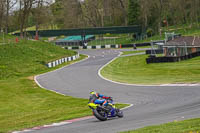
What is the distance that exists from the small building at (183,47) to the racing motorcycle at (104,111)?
33.1 meters

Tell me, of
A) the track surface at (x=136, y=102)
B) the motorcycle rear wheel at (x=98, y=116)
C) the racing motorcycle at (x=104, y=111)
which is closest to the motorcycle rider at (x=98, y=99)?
the racing motorcycle at (x=104, y=111)

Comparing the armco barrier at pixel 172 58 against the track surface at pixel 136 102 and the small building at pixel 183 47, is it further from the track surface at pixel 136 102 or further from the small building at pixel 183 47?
the track surface at pixel 136 102

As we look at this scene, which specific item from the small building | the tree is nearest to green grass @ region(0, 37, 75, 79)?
the small building

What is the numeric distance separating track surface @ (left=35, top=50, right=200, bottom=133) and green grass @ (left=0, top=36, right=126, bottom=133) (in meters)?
1.78

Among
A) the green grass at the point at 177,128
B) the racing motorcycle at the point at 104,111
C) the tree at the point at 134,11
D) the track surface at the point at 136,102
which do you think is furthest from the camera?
the tree at the point at 134,11

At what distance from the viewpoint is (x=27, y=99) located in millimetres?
28375

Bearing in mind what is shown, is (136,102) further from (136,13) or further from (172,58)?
(136,13)

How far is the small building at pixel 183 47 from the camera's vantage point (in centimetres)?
4887

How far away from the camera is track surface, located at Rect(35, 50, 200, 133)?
15371 mm

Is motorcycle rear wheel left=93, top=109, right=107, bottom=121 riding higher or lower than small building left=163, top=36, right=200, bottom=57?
lower

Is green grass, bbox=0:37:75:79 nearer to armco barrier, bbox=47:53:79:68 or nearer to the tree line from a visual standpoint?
armco barrier, bbox=47:53:79:68

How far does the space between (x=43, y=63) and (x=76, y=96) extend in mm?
27165

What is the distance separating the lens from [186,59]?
1778 inches

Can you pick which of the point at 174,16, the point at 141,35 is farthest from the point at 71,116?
the point at 174,16
